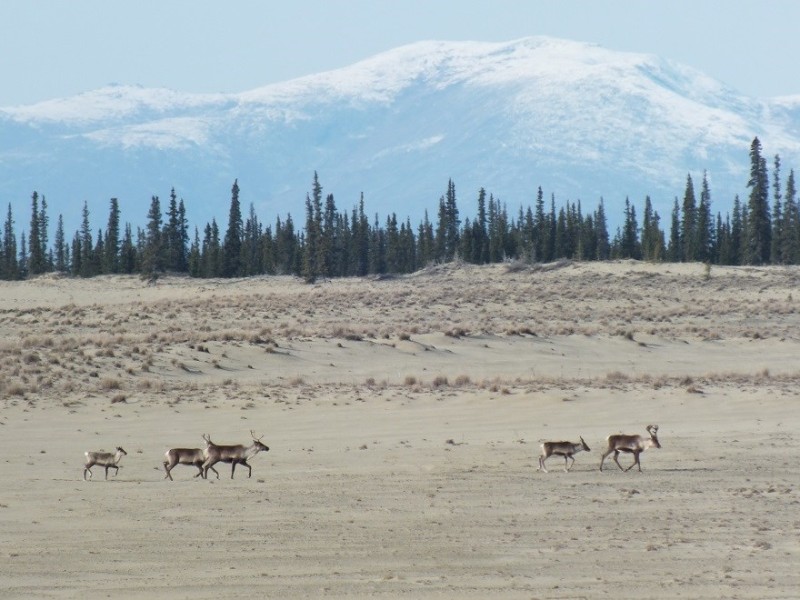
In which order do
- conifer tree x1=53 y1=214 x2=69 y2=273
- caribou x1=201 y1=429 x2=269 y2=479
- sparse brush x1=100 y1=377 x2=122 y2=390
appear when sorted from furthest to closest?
conifer tree x1=53 y1=214 x2=69 y2=273 < sparse brush x1=100 y1=377 x2=122 y2=390 < caribou x1=201 y1=429 x2=269 y2=479

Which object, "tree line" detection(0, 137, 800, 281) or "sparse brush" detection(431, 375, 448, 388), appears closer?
"sparse brush" detection(431, 375, 448, 388)

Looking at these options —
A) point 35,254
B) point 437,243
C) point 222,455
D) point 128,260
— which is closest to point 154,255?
point 128,260

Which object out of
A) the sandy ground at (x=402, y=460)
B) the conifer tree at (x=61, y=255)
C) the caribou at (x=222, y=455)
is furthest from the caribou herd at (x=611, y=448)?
the conifer tree at (x=61, y=255)

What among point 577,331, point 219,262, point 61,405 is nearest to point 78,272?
point 219,262

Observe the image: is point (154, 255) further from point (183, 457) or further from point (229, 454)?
point (183, 457)

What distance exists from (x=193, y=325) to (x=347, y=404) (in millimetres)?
24667

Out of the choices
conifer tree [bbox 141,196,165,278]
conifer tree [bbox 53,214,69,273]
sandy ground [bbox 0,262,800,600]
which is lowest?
sandy ground [bbox 0,262,800,600]

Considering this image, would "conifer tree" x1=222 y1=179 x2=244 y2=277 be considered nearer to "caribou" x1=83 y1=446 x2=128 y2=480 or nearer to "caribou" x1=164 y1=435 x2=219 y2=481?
"caribou" x1=164 y1=435 x2=219 y2=481

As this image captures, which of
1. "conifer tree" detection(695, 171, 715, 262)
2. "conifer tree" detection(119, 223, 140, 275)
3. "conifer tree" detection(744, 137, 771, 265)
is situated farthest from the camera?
"conifer tree" detection(119, 223, 140, 275)

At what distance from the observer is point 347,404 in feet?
105

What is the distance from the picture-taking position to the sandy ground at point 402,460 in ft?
49.6

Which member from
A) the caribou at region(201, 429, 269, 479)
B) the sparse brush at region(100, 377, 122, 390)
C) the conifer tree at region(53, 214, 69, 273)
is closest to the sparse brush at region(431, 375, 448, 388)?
the sparse brush at region(100, 377, 122, 390)

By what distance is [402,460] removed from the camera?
2359cm

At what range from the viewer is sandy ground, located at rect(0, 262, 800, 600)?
15.1 m
